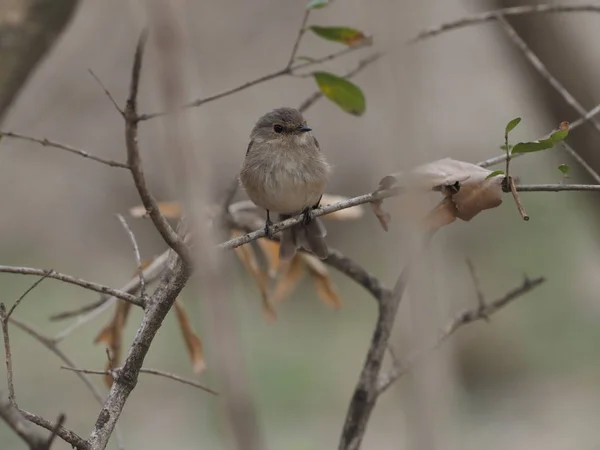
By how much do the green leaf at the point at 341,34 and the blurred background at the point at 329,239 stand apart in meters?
0.25

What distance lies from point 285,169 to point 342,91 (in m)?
1.10

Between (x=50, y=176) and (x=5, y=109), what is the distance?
6.97 meters

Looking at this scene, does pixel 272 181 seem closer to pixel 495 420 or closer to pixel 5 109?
pixel 5 109

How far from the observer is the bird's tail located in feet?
8.50

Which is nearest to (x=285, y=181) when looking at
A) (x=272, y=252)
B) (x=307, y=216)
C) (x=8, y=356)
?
(x=272, y=252)

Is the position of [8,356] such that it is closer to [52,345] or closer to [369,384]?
[52,345]

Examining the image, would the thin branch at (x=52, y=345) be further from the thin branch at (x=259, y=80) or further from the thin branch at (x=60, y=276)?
the thin branch at (x=259, y=80)

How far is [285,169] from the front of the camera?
10.3 feet

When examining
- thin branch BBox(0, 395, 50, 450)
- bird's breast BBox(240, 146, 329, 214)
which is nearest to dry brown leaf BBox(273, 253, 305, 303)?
bird's breast BBox(240, 146, 329, 214)

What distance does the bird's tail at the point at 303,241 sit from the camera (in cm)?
259

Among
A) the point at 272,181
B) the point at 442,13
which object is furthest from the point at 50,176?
the point at 272,181

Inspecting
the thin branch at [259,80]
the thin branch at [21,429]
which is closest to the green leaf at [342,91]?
the thin branch at [259,80]

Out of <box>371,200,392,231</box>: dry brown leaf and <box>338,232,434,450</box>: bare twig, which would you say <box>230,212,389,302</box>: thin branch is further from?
<box>371,200,392,231</box>: dry brown leaf

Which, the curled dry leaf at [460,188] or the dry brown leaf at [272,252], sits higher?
the dry brown leaf at [272,252]
